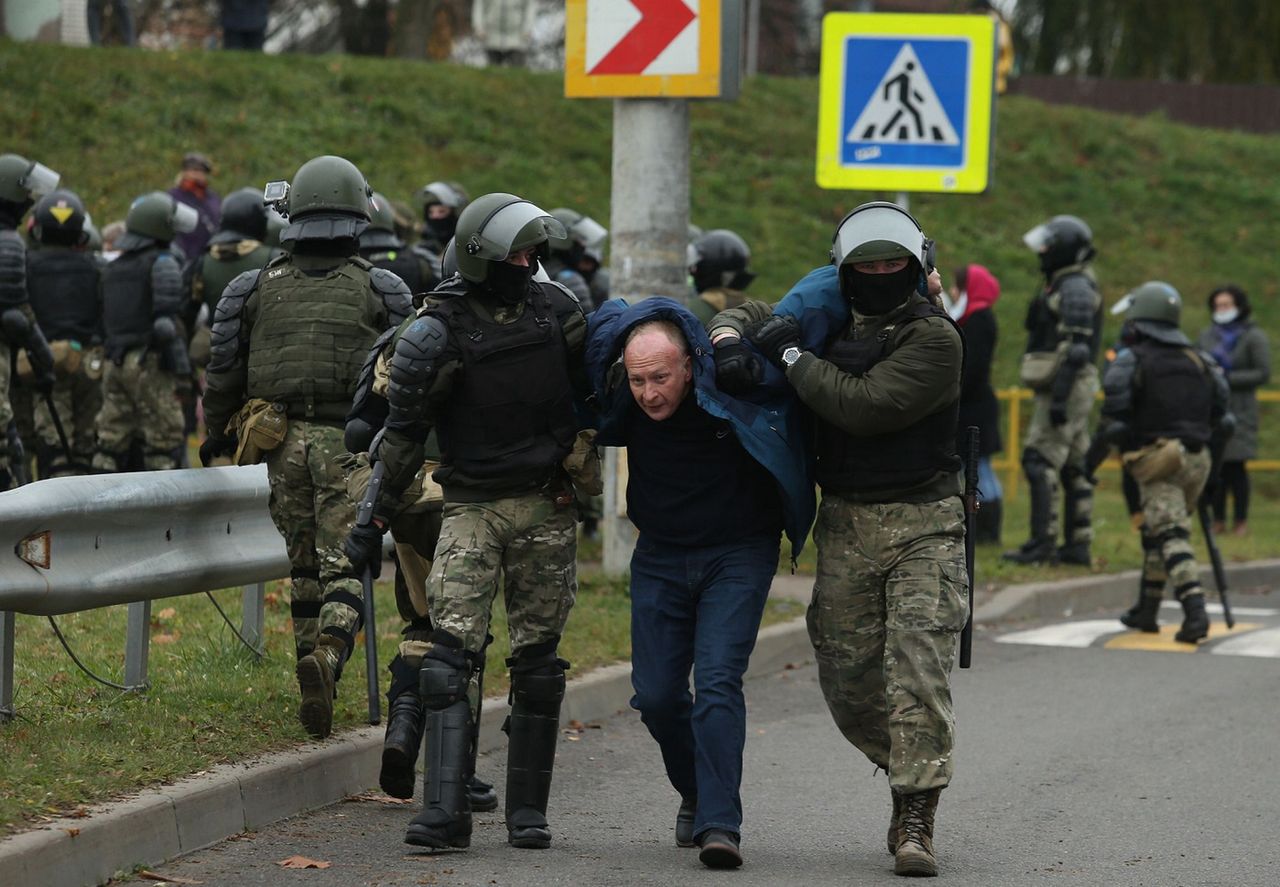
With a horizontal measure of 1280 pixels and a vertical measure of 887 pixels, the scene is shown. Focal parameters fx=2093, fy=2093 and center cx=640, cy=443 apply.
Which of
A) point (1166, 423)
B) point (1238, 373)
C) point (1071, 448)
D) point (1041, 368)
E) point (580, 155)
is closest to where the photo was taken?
point (1166, 423)

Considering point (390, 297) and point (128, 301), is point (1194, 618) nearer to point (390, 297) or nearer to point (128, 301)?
point (390, 297)

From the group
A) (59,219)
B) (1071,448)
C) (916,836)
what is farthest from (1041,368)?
(916,836)

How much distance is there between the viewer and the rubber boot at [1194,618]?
11.4 metres

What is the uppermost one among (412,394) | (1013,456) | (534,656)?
(412,394)

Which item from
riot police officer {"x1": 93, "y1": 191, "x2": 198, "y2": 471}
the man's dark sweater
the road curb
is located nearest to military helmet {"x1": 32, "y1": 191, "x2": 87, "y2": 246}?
riot police officer {"x1": 93, "y1": 191, "x2": 198, "y2": 471}

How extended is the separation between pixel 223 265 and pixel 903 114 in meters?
3.95

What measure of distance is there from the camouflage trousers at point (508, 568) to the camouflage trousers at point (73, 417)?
8.57 meters

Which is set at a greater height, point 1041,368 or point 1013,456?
point 1041,368

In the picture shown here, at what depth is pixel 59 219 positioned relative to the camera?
1306cm

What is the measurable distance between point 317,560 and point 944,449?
259 cm

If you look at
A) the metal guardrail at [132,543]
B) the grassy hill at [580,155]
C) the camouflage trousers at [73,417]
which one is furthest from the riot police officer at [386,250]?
the grassy hill at [580,155]

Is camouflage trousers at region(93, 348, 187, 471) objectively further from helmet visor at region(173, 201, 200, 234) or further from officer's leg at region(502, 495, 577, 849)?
officer's leg at region(502, 495, 577, 849)

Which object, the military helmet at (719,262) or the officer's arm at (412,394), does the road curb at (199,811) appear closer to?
the officer's arm at (412,394)

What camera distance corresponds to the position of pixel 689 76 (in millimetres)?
10453
